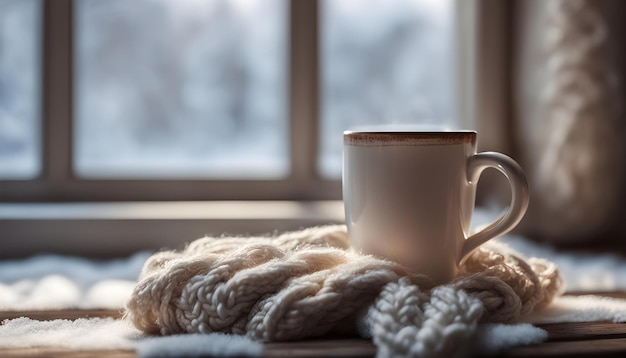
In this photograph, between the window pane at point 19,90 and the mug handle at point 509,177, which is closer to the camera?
the mug handle at point 509,177

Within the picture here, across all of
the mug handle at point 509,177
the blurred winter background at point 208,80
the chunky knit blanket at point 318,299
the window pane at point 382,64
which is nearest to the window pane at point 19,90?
the blurred winter background at point 208,80

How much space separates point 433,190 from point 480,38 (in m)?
0.82

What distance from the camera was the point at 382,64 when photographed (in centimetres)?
133

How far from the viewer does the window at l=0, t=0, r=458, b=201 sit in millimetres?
1214

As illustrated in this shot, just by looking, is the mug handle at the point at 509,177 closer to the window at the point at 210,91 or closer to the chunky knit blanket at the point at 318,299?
the chunky knit blanket at the point at 318,299

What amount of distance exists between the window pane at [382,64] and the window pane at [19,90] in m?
0.56

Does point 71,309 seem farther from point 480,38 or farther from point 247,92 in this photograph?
point 480,38

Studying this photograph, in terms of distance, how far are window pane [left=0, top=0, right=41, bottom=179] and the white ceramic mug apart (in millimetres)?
885

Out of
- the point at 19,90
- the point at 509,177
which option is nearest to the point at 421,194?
the point at 509,177

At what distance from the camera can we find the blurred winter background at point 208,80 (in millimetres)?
1225

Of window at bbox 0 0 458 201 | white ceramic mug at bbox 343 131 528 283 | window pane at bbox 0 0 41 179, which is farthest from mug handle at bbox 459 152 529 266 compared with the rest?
window pane at bbox 0 0 41 179

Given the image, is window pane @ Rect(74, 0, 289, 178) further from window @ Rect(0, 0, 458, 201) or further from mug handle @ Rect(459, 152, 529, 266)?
mug handle @ Rect(459, 152, 529, 266)

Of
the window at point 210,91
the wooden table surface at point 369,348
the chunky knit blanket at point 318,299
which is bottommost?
the wooden table surface at point 369,348

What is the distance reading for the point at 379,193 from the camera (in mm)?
515
